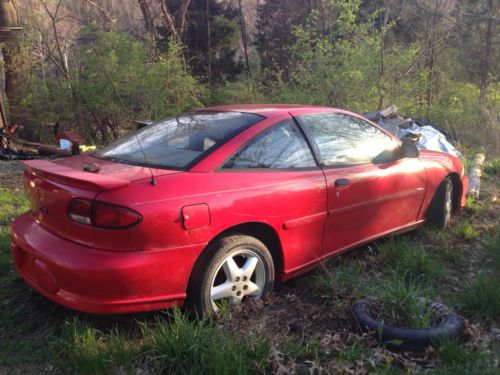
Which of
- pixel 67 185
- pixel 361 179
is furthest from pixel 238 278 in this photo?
pixel 361 179

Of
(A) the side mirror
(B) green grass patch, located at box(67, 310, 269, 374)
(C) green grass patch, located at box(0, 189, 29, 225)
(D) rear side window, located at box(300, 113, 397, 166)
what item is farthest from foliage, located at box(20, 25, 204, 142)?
(B) green grass patch, located at box(67, 310, 269, 374)

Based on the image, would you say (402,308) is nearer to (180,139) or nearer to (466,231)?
(180,139)

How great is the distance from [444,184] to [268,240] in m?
2.46

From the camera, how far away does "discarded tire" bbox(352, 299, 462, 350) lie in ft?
8.71

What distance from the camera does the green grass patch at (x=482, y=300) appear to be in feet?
10.2

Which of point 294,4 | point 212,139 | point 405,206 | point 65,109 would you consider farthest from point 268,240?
point 294,4

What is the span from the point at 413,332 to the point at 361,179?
4.73 feet

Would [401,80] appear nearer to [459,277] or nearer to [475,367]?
[459,277]

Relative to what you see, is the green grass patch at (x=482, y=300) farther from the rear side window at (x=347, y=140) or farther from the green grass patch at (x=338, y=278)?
the rear side window at (x=347, y=140)

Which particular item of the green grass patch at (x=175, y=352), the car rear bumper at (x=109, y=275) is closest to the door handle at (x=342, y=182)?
the car rear bumper at (x=109, y=275)

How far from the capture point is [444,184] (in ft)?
15.8

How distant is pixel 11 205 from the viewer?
18.4ft

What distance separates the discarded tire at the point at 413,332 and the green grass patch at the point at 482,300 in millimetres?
385

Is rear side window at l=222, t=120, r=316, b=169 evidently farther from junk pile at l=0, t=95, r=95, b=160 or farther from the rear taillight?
junk pile at l=0, t=95, r=95, b=160
